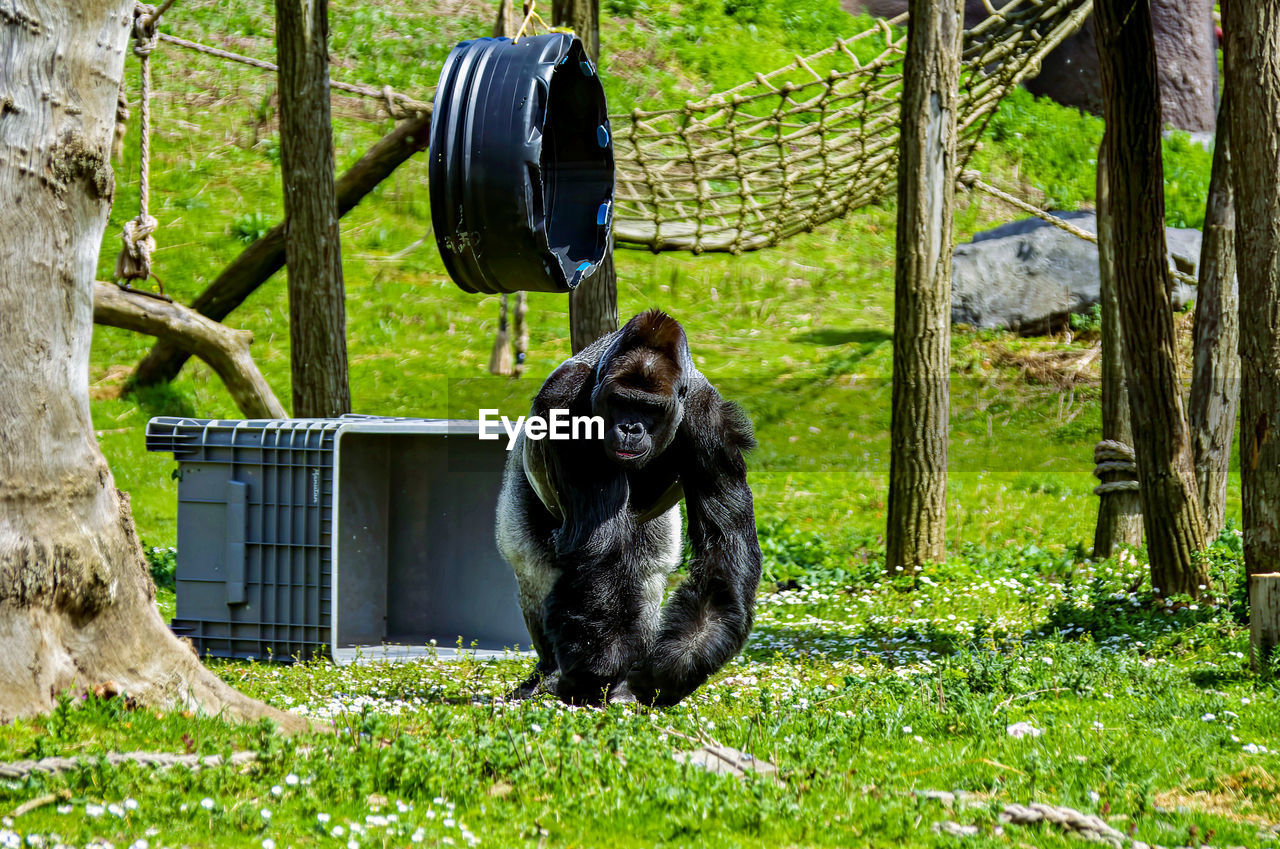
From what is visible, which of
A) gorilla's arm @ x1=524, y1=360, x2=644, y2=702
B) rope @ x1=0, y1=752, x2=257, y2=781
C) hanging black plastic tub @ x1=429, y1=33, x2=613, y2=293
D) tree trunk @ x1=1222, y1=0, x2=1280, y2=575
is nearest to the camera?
rope @ x1=0, y1=752, x2=257, y2=781

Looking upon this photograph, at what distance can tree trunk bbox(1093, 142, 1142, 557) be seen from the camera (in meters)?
7.89

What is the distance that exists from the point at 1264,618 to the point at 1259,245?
5.20ft

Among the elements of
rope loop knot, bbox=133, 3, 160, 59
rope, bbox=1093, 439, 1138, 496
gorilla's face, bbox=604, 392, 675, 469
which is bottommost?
rope, bbox=1093, 439, 1138, 496

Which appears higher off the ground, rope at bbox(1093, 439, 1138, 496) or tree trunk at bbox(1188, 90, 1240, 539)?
tree trunk at bbox(1188, 90, 1240, 539)

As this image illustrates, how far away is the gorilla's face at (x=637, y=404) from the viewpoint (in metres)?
4.07

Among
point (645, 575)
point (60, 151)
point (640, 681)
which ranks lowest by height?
point (640, 681)

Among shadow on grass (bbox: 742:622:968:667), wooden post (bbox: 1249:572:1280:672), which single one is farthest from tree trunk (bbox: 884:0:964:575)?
wooden post (bbox: 1249:572:1280:672)

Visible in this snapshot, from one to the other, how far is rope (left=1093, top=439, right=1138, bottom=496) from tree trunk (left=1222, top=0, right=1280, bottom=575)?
7.70ft

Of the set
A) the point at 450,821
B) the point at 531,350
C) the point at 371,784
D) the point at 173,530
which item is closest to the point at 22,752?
the point at 371,784

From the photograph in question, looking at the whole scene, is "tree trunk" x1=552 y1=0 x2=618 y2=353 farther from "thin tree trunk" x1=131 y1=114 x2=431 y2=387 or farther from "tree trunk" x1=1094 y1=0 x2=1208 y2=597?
"tree trunk" x1=1094 y1=0 x2=1208 y2=597

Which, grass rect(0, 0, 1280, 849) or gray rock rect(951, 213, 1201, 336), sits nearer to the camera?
grass rect(0, 0, 1280, 849)

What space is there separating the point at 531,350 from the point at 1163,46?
32.6ft

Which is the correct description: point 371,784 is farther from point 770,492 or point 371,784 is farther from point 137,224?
point 770,492

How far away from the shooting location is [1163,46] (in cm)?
1673
